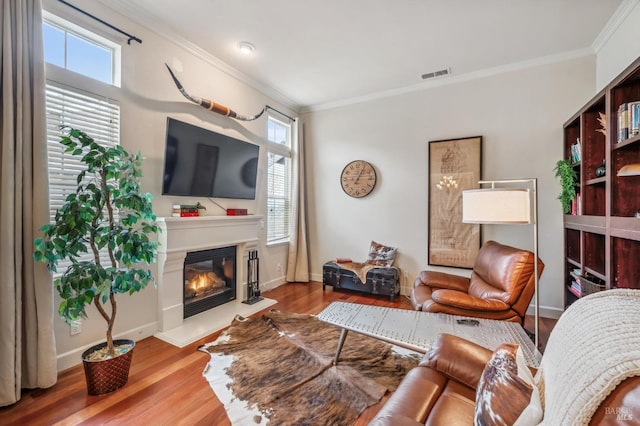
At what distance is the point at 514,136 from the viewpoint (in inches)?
138

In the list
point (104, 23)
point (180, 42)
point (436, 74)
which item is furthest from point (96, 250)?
point (436, 74)

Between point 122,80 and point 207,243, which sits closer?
point 122,80

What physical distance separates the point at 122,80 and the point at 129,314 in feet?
6.95

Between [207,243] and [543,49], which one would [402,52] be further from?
[207,243]

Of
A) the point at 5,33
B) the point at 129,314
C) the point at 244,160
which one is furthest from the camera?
the point at 244,160

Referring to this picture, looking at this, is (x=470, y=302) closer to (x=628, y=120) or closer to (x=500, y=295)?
(x=500, y=295)

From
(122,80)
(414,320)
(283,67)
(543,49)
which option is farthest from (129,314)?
(543,49)

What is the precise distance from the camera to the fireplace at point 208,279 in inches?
126

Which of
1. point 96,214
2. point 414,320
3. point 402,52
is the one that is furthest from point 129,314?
point 402,52

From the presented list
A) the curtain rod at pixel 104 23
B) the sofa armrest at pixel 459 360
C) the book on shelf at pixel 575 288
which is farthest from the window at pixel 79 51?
the book on shelf at pixel 575 288

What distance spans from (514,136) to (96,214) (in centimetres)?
432

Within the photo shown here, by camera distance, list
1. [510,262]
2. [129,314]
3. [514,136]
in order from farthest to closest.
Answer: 1. [514,136]
2. [129,314]
3. [510,262]

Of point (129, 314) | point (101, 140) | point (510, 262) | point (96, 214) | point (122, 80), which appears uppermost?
point (122, 80)

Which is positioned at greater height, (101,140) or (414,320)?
(101,140)
